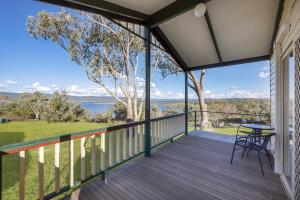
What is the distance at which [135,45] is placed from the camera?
9008 mm

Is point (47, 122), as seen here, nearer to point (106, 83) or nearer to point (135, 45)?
point (106, 83)

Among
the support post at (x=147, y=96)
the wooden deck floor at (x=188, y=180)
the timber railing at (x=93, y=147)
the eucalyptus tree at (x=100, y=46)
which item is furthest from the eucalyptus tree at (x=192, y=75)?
the wooden deck floor at (x=188, y=180)

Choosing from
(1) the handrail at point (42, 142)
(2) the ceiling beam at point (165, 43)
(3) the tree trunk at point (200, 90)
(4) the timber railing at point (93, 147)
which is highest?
(2) the ceiling beam at point (165, 43)

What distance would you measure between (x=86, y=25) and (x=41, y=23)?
2.30 metres

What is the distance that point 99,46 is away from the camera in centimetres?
907

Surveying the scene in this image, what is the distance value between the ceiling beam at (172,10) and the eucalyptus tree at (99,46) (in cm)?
542

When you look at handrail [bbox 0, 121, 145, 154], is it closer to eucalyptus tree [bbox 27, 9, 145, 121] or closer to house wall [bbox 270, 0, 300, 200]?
house wall [bbox 270, 0, 300, 200]

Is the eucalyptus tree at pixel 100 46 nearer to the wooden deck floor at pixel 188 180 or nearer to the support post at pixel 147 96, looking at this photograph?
the support post at pixel 147 96

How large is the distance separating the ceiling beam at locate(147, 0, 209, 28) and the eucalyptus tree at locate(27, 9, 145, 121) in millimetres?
5416

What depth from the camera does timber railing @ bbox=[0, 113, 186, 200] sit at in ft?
5.83

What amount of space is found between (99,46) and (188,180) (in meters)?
8.45

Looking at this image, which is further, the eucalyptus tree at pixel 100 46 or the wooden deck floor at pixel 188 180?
the eucalyptus tree at pixel 100 46

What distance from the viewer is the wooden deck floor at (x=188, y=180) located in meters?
2.31

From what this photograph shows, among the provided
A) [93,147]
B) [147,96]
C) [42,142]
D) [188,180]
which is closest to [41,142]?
[42,142]
